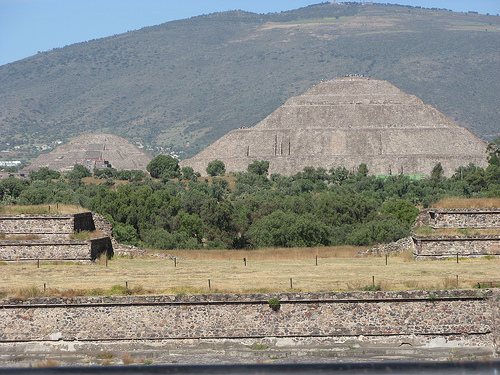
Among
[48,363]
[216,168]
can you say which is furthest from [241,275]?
[216,168]

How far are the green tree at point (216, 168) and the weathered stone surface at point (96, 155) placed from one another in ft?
93.0

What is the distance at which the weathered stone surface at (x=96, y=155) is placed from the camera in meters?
149

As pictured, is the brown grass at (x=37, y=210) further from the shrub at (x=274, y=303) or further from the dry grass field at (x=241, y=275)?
the shrub at (x=274, y=303)

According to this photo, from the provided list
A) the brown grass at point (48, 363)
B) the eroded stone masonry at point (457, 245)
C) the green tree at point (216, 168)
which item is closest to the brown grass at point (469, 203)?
the eroded stone masonry at point (457, 245)

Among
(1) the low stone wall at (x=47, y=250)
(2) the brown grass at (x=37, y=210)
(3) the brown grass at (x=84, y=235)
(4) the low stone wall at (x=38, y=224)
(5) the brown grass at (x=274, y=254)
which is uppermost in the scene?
(2) the brown grass at (x=37, y=210)

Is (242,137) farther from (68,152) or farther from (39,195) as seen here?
(39,195)

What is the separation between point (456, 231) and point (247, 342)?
13.0m

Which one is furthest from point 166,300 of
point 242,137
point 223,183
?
point 242,137

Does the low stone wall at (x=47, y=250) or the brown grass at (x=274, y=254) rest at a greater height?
the low stone wall at (x=47, y=250)

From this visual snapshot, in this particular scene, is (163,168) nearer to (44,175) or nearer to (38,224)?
(44,175)

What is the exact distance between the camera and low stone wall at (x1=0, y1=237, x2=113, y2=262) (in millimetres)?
30719

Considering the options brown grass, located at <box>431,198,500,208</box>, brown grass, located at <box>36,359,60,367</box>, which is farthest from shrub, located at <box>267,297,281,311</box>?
brown grass, located at <box>431,198,500,208</box>

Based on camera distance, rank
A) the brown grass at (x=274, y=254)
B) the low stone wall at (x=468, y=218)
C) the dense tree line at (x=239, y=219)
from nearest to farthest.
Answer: the low stone wall at (x=468, y=218) → the brown grass at (x=274, y=254) → the dense tree line at (x=239, y=219)

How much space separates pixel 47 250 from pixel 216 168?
90.6 metres
